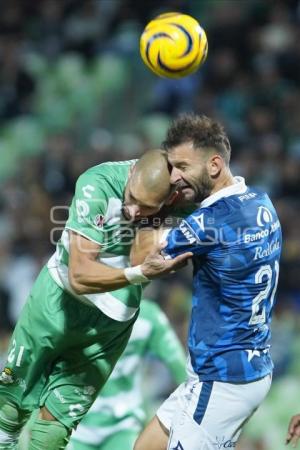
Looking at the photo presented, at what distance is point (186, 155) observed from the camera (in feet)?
15.5

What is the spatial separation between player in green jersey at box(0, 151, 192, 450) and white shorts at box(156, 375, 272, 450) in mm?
670

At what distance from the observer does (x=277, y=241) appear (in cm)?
482

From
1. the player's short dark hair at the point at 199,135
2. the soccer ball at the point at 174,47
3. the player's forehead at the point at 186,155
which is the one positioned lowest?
the player's forehead at the point at 186,155

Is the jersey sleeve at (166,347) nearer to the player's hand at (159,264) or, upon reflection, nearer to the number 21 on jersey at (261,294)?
the number 21 on jersey at (261,294)

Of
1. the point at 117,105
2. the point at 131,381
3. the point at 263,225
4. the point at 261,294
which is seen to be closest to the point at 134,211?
the point at 263,225

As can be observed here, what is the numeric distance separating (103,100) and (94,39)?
794 millimetres

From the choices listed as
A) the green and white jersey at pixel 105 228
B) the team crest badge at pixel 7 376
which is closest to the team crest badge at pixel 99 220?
the green and white jersey at pixel 105 228

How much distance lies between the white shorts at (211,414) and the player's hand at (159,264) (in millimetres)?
604

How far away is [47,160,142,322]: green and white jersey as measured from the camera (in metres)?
4.82

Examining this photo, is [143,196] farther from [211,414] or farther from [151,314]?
[151,314]

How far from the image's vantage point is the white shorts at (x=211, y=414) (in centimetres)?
462

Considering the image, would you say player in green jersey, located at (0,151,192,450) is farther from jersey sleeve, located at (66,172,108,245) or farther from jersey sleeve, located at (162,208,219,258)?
jersey sleeve, located at (162,208,219,258)

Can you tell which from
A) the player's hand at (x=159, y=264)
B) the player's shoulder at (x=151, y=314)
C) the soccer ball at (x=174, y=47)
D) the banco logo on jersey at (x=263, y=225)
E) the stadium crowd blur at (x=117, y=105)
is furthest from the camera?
the stadium crowd blur at (x=117, y=105)

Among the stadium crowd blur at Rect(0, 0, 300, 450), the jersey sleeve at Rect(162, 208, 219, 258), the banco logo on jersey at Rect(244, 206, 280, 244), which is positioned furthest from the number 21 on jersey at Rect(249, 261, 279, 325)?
the stadium crowd blur at Rect(0, 0, 300, 450)
